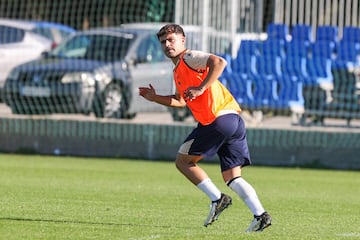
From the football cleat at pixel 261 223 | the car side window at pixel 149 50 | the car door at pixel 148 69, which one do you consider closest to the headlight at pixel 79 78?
the car door at pixel 148 69

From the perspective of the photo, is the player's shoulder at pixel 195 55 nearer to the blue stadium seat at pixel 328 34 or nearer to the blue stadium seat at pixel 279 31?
the blue stadium seat at pixel 328 34

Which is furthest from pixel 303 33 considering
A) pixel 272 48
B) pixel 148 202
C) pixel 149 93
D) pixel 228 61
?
pixel 149 93

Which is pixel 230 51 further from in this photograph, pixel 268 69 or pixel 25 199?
pixel 25 199

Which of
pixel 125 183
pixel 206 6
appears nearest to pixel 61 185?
pixel 125 183

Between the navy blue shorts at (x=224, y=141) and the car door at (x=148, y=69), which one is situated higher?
the navy blue shorts at (x=224, y=141)

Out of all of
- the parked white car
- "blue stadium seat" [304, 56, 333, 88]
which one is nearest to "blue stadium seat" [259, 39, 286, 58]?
"blue stadium seat" [304, 56, 333, 88]

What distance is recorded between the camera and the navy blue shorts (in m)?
10.3

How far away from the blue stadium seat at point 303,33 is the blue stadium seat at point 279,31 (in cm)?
14

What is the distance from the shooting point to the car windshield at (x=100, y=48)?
21828mm

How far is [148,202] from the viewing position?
12766 mm

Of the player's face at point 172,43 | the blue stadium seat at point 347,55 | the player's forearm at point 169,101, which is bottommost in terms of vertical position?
the blue stadium seat at point 347,55

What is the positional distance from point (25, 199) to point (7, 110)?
8.97m

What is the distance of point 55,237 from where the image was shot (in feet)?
30.7

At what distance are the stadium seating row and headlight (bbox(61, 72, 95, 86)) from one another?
2.49 metres
